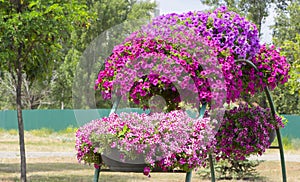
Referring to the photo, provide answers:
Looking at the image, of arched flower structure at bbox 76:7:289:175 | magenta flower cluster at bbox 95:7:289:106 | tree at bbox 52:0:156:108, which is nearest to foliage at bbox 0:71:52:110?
tree at bbox 52:0:156:108

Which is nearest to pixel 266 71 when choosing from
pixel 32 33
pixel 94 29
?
pixel 32 33

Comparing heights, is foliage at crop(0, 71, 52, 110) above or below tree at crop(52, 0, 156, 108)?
below

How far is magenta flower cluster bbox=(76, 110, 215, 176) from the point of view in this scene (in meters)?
4.32

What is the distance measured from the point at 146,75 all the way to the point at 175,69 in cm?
27

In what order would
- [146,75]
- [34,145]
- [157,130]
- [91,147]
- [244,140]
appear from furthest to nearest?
[34,145] → [244,140] → [146,75] → [91,147] → [157,130]

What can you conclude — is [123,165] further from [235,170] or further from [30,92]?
[30,92]

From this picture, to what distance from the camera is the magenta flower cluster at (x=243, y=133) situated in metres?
6.39

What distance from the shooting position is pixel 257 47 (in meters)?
5.90

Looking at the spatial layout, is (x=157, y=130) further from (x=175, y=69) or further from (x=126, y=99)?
(x=126, y=99)

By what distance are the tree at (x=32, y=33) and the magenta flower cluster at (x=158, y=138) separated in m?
4.72

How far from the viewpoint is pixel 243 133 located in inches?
251

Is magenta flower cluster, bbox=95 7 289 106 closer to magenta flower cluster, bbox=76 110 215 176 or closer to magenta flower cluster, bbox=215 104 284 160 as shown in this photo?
magenta flower cluster, bbox=76 110 215 176

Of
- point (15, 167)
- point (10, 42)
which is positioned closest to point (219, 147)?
point (10, 42)

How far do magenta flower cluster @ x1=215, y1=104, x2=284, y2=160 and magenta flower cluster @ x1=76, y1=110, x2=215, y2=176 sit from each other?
184 centimetres
